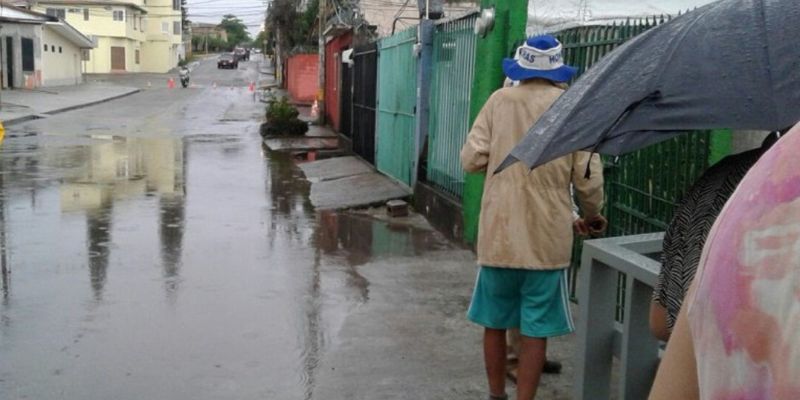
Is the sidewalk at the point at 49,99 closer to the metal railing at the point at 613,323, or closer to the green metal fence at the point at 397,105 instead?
the green metal fence at the point at 397,105

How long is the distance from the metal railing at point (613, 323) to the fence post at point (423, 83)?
6.69 metres

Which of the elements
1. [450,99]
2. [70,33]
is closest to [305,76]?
[70,33]

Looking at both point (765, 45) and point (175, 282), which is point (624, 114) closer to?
point (765, 45)

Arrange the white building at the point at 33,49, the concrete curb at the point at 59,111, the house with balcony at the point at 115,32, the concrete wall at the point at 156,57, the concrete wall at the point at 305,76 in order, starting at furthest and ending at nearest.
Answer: the concrete wall at the point at 156,57, the house with balcony at the point at 115,32, the white building at the point at 33,49, the concrete wall at the point at 305,76, the concrete curb at the point at 59,111

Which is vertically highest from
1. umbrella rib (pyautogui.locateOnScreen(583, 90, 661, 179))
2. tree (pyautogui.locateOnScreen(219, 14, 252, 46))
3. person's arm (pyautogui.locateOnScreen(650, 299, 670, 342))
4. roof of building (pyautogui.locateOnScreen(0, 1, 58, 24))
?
tree (pyautogui.locateOnScreen(219, 14, 252, 46))

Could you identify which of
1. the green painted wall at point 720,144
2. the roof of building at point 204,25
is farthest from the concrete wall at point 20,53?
the roof of building at point 204,25

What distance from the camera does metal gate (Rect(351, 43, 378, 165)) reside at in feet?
46.5

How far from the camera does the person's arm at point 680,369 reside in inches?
54.6

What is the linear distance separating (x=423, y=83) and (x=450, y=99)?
1.16m

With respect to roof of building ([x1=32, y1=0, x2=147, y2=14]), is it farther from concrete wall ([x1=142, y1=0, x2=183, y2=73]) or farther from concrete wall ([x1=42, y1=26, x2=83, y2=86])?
concrete wall ([x1=42, y1=26, x2=83, y2=86])

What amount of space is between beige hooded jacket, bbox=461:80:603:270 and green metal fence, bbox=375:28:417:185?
6505mm

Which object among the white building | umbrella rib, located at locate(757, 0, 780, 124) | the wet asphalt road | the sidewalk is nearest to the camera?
umbrella rib, located at locate(757, 0, 780, 124)

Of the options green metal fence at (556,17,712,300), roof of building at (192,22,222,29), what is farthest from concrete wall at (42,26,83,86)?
roof of building at (192,22,222,29)

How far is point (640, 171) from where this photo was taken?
16.7 ft
